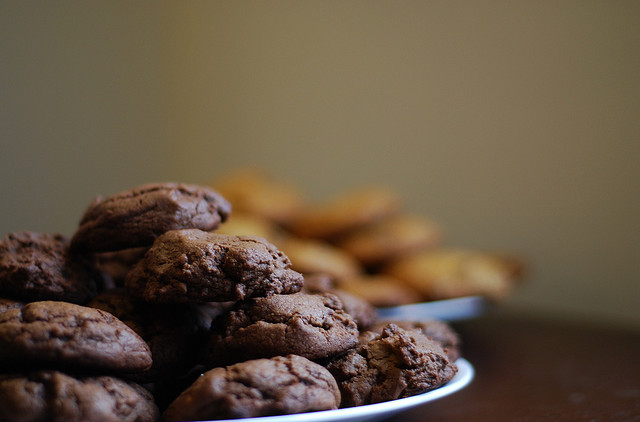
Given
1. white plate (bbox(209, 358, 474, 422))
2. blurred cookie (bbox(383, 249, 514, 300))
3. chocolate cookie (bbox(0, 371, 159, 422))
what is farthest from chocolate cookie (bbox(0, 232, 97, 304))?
blurred cookie (bbox(383, 249, 514, 300))

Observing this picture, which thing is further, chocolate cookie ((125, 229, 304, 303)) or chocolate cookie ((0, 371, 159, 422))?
chocolate cookie ((125, 229, 304, 303))

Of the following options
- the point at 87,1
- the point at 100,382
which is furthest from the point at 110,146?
the point at 100,382

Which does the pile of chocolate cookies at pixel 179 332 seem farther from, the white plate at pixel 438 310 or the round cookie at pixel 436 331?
the white plate at pixel 438 310

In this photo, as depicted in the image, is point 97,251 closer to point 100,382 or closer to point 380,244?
point 100,382

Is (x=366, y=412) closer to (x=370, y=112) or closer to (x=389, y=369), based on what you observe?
(x=389, y=369)

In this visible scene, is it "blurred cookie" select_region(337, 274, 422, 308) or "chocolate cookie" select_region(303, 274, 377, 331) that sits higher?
"blurred cookie" select_region(337, 274, 422, 308)

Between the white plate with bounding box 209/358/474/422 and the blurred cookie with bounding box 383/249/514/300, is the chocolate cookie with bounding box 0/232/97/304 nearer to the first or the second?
the white plate with bounding box 209/358/474/422
